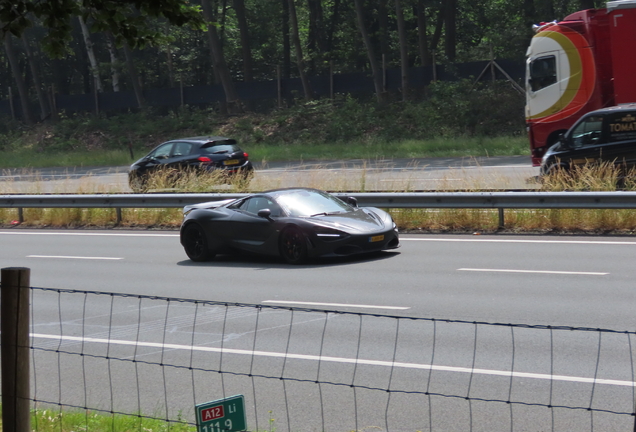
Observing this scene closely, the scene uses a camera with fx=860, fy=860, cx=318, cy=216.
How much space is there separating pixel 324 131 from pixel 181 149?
55.5 ft

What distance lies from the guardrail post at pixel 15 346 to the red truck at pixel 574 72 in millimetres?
18730

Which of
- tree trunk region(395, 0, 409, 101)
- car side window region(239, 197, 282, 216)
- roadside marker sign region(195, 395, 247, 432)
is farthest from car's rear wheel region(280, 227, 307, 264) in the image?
tree trunk region(395, 0, 409, 101)

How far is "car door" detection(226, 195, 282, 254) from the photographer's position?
13.1 metres

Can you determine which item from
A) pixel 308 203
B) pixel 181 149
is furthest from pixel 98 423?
pixel 181 149

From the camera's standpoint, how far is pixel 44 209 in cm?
2172

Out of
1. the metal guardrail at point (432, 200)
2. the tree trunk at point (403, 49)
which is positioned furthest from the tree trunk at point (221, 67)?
Answer: the metal guardrail at point (432, 200)

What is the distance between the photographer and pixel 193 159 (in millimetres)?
23156

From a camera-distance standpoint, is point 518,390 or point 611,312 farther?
point 611,312

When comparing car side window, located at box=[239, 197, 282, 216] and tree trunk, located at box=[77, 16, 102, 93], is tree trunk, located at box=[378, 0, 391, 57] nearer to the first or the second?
tree trunk, located at box=[77, 16, 102, 93]

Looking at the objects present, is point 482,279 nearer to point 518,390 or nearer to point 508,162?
point 518,390

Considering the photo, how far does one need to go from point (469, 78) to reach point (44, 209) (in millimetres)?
23058

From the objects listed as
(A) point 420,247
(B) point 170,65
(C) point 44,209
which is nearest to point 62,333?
(A) point 420,247

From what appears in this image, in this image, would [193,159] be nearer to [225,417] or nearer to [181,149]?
[181,149]

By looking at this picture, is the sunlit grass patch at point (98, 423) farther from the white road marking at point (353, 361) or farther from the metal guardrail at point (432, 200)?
the metal guardrail at point (432, 200)
